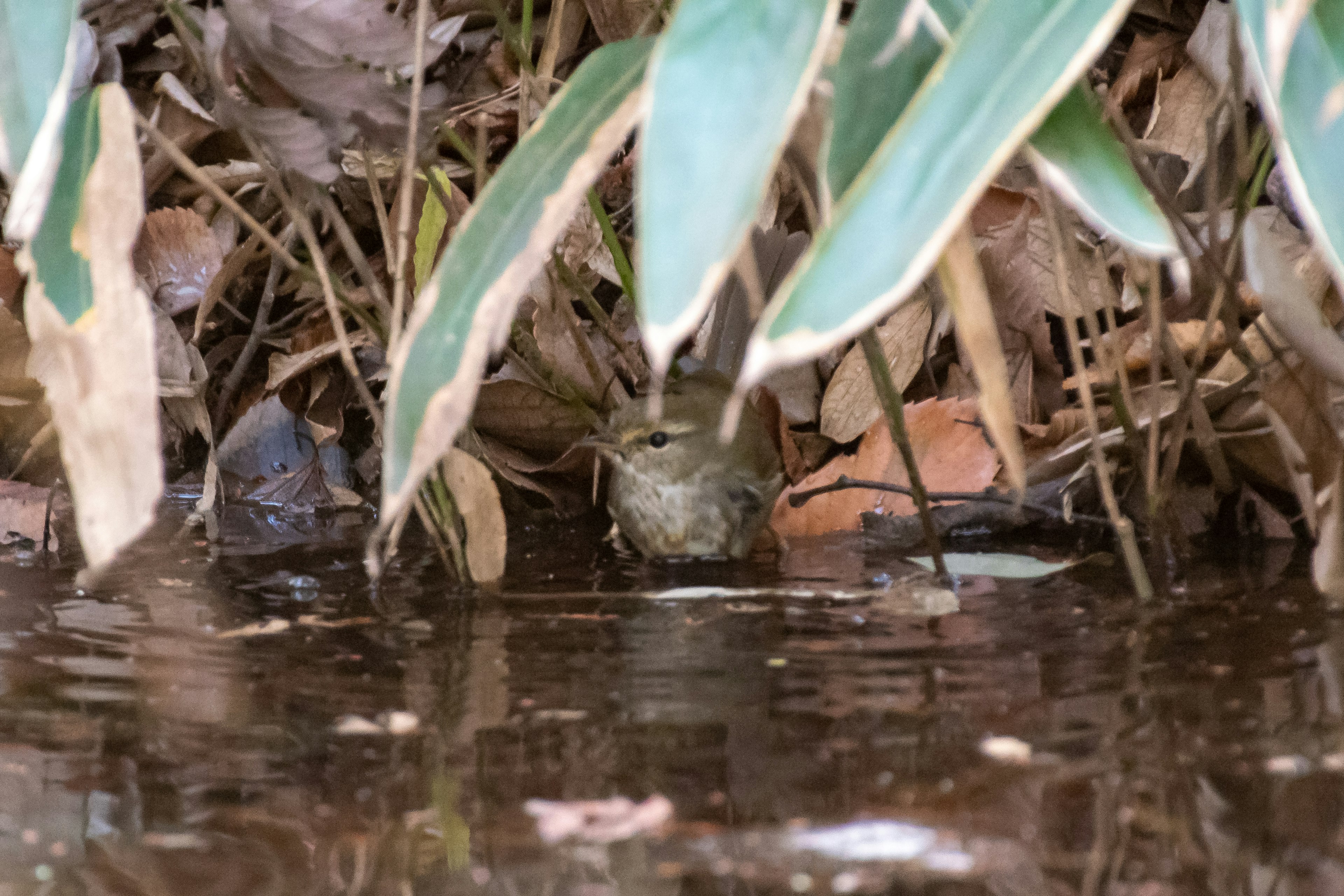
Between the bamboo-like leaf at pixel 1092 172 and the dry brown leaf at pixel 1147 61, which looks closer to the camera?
the bamboo-like leaf at pixel 1092 172

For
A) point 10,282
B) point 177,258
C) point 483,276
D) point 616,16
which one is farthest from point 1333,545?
point 10,282

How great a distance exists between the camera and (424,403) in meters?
1.18

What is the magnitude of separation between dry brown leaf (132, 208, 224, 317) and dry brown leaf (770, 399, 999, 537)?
5.25 ft

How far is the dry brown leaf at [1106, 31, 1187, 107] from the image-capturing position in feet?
9.93

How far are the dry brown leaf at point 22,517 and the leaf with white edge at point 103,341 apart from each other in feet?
4.56

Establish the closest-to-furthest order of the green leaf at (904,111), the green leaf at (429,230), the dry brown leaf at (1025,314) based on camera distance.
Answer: the green leaf at (904,111), the green leaf at (429,230), the dry brown leaf at (1025,314)

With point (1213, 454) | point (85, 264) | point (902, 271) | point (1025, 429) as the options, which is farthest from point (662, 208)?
→ point (1025, 429)

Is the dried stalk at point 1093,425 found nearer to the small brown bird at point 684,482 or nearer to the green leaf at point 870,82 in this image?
the green leaf at point 870,82

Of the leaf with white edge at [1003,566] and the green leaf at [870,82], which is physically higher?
the green leaf at [870,82]

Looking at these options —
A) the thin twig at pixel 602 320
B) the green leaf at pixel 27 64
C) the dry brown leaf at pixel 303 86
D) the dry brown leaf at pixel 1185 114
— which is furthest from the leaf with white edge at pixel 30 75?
the dry brown leaf at pixel 1185 114

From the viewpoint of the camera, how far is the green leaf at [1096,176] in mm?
1058

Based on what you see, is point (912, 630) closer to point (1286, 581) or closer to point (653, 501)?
point (1286, 581)

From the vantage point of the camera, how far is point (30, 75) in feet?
3.97

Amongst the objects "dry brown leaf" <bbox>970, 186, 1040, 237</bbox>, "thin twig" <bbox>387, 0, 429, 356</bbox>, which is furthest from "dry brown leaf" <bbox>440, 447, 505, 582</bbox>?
"dry brown leaf" <bbox>970, 186, 1040, 237</bbox>
